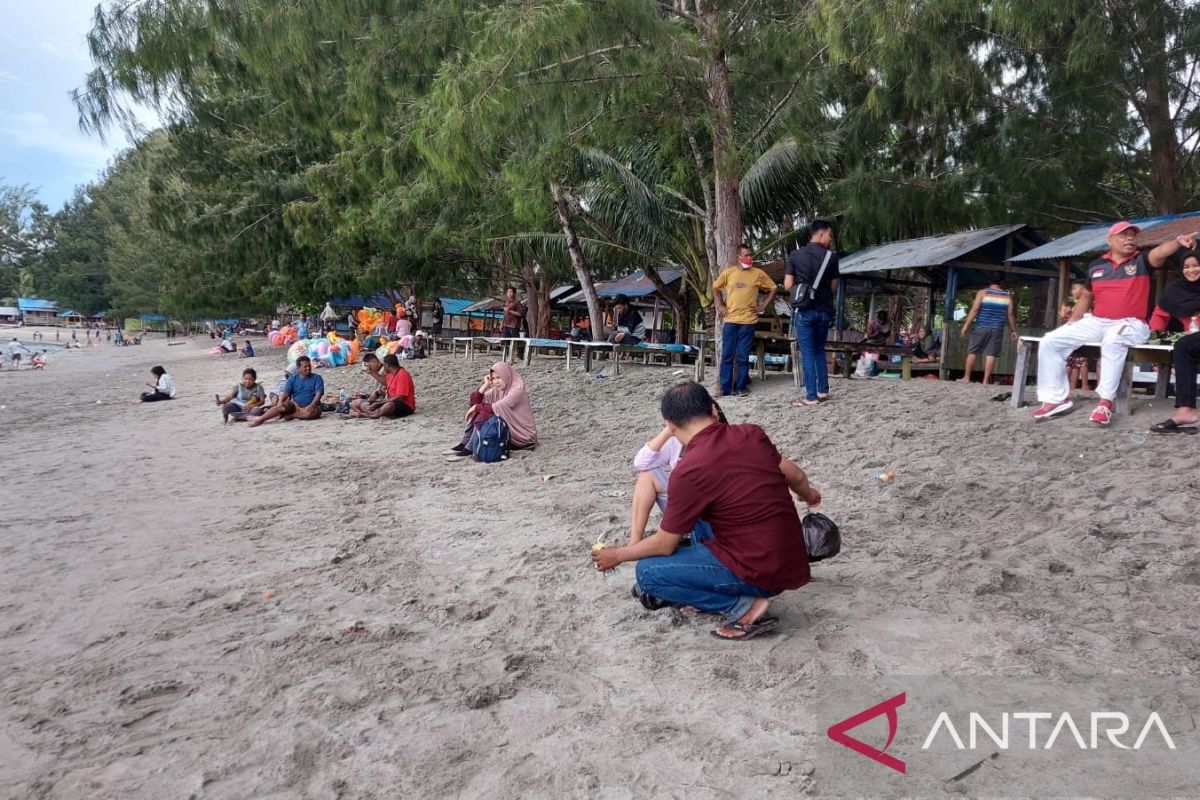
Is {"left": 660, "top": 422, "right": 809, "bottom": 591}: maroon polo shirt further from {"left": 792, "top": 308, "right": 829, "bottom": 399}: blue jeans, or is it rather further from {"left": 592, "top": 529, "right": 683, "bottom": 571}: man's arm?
{"left": 792, "top": 308, "right": 829, "bottom": 399}: blue jeans

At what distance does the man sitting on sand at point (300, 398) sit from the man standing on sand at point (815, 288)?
22.7ft

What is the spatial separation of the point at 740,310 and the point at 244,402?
25.1 ft

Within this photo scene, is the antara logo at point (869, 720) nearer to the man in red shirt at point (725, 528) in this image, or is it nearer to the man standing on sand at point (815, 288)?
the man in red shirt at point (725, 528)

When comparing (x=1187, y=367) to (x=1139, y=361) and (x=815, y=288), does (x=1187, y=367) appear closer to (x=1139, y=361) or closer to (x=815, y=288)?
(x=1139, y=361)

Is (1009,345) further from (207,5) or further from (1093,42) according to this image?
(207,5)

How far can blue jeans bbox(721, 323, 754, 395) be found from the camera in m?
8.77

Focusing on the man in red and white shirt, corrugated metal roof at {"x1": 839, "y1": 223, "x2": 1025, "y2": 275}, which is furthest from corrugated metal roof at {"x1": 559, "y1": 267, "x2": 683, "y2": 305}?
the man in red and white shirt

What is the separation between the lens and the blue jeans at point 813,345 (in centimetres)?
778

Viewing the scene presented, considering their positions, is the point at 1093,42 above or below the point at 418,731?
above

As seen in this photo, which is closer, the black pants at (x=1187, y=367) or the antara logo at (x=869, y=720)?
the antara logo at (x=869, y=720)

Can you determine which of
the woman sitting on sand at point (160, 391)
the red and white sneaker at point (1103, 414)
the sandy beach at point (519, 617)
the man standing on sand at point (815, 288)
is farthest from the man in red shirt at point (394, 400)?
the red and white sneaker at point (1103, 414)

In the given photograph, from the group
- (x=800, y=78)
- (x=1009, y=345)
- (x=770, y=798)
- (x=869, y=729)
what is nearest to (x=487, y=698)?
(x=770, y=798)

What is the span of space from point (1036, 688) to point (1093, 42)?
956 cm

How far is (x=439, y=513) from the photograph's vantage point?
19.0 feet
